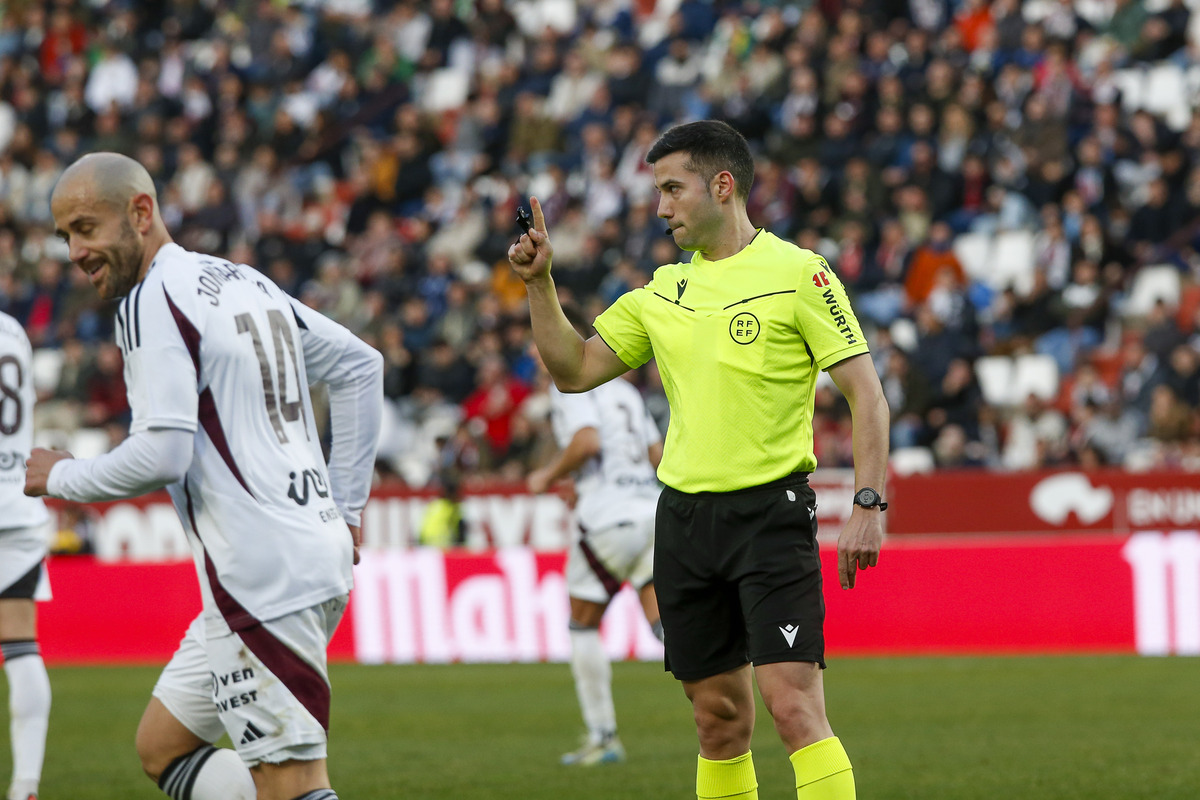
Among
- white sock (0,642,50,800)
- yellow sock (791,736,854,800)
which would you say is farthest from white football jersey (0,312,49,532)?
yellow sock (791,736,854,800)

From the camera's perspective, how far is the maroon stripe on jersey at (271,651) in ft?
14.7

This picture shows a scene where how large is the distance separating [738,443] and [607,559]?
4.60 m

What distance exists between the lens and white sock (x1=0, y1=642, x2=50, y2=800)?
7.39 metres

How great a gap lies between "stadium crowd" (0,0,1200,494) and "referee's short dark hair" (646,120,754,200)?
12730 mm

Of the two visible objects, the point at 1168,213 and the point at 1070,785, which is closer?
the point at 1070,785

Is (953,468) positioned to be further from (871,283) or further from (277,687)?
(277,687)

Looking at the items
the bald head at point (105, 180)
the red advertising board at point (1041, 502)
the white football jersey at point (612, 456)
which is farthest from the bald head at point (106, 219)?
the red advertising board at point (1041, 502)

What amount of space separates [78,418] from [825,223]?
33.2 feet

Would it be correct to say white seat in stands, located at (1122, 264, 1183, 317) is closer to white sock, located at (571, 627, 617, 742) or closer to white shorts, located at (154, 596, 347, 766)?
white sock, located at (571, 627, 617, 742)

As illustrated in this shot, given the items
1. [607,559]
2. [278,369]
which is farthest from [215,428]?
[607,559]

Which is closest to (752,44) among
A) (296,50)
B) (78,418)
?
(296,50)

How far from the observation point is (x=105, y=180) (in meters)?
4.54

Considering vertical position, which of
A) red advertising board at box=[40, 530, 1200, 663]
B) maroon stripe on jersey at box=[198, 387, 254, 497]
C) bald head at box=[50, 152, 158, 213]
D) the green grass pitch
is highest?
bald head at box=[50, 152, 158, 213]

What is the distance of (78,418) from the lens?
22.0 metres
